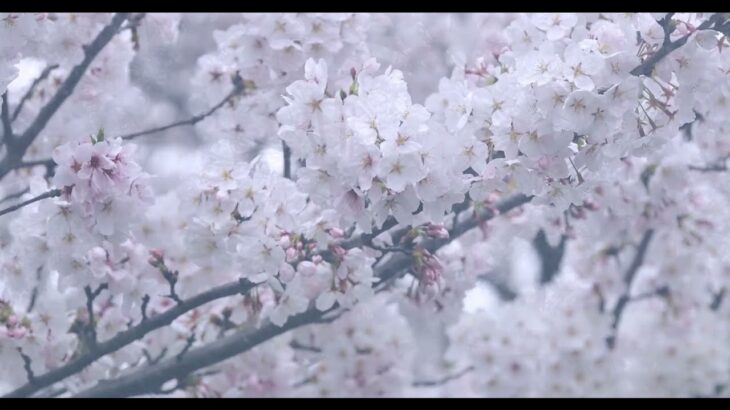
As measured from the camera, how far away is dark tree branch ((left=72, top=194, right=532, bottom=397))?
2.83 metres

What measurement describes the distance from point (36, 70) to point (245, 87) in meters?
0.76

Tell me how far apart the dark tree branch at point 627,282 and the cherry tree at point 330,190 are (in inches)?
0.7

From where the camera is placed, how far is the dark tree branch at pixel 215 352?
2.83m

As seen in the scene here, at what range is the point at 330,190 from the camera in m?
2.20

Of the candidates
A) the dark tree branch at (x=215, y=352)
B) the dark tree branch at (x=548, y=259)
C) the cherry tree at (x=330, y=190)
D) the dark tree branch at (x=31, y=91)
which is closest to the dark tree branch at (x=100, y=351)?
the cherry tree at (x=330, y=190)

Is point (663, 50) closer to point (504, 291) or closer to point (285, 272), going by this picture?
point (285, 272)

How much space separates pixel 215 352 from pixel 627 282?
2735 millimetres

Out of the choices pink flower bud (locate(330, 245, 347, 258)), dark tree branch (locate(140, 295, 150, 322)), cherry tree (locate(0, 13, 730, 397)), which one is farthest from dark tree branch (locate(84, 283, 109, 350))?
pink flower bud (locate(330, 245, 347, 258))

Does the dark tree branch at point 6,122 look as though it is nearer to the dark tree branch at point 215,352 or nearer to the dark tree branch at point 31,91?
the dark tree branch at point 31,91

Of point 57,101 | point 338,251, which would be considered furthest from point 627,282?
point 57,101

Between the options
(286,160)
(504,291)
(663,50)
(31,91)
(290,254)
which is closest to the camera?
(663,50)

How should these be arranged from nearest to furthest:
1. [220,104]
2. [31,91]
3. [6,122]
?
[6,122]
[31,91]
[220,104]

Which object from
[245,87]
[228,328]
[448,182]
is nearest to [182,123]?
[245,87]
